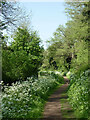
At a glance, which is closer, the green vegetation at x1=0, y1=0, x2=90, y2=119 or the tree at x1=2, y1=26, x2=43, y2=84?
the green vegetation at x1=0, y1=0, x2=90, y2=119

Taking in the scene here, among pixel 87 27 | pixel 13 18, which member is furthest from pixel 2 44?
pixel 87 27

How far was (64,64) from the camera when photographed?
39.5m

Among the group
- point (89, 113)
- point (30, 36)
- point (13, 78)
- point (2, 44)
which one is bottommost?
point (89, 113)

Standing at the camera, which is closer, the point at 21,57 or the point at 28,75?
the point at 21,57

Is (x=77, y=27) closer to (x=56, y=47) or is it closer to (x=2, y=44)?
(x=2, y=44)

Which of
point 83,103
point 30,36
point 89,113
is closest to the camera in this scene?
point 89,113

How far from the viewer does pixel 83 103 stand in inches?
303

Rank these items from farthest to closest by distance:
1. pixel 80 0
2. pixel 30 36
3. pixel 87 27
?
pixel 80 0
pixel 87 27
pixel 30 36

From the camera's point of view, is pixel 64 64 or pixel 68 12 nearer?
pixel 68 12

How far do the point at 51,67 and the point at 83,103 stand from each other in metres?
34.6

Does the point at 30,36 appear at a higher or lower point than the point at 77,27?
lower

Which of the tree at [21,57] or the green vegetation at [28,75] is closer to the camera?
the green vegetation at [28,75]

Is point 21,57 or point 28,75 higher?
point 21,57

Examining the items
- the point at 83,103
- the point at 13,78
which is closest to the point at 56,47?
the point at 13,78
